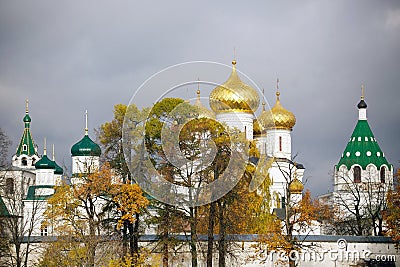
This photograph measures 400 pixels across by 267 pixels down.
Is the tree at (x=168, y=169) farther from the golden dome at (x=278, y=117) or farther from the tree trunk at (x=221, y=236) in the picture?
the golden dome at (x=278, y=117)

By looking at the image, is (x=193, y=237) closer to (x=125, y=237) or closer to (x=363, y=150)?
(x=125, y=237)

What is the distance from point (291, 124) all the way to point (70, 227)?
24.5m

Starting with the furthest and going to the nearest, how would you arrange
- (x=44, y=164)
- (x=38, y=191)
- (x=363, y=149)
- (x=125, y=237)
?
(x=363, y=149) → (x=44, y=164) → (x=38, y=191) → (x=125, y=237)

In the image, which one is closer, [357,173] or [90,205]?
[90,205]

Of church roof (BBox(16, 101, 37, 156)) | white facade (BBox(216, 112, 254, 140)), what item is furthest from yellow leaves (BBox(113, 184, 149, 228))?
church roof (BBox(16, 101, 37, 156))

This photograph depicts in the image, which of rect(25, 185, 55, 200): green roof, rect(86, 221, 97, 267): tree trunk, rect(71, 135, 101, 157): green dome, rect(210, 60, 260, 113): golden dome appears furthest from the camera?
rect(25, 185, 55, 200): green roof

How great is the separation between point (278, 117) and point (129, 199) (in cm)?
2420

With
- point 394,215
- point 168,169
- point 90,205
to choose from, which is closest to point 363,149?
point 394,215

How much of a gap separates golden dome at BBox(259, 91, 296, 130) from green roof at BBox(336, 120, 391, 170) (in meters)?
8.93

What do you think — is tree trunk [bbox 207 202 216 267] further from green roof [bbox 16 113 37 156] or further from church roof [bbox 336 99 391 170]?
green roof [bbox 16 113 37 156]

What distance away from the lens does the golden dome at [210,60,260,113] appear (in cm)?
4262

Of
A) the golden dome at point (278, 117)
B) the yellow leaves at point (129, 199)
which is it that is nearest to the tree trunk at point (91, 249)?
the yellow leaves at point (129, 199)

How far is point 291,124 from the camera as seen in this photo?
4950 centimetres

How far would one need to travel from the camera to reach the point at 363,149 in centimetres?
5722
